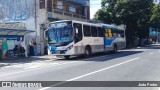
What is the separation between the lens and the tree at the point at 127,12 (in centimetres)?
5534

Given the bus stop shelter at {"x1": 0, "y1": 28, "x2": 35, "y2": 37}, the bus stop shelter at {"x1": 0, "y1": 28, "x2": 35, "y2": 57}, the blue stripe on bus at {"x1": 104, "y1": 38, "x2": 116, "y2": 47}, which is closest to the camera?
the bus stop shelter at {"x1": 0, "y1": 28, "x2": 35, "y2": 37}

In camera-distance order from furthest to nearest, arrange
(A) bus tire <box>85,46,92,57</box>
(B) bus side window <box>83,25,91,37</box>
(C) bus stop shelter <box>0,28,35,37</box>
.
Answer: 1. (C) bus stop shelter <box>0,28,35,37</box>
2. (A) bus tire <box>85,46,92,57</box>
3. (B) bus side window <box>83,25,91,37</box>

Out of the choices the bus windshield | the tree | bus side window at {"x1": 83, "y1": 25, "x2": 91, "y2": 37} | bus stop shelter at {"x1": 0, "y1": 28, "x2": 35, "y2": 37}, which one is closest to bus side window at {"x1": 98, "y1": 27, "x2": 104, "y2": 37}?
bus side window at {"x1": 83, "y1": 25, "x2": 91, "y2": 37}

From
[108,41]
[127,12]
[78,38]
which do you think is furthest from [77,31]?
[127,12]

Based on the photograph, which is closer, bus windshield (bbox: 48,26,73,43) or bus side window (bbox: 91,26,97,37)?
bus windshield (bbox: 48,26,73,43)

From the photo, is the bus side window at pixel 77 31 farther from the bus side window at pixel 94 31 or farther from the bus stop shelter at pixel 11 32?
the bus stop shelter at pixel 11 32

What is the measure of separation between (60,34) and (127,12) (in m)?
32.5

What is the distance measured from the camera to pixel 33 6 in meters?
36.3

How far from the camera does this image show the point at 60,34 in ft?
80.6

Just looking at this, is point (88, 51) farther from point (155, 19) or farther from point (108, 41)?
point (155, 19)

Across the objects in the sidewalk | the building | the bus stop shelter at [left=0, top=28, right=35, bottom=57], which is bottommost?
the sidewalk

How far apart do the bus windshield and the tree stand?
103ft

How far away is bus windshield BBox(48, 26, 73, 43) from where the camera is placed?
2430 centimetres

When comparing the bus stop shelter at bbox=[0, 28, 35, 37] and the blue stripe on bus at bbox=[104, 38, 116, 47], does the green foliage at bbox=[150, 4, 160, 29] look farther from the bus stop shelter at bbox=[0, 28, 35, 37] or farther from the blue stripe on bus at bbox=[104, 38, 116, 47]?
the bus stop shelter at bbox=[0, 28, 35, 37]
